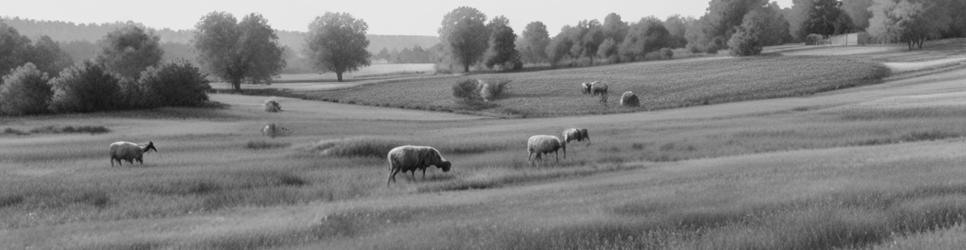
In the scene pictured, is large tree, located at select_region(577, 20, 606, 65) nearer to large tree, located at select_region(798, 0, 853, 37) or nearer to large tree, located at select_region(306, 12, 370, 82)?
large tree, located at select_region(798, 0, 853, 37)

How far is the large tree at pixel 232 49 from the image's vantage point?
91.8 m

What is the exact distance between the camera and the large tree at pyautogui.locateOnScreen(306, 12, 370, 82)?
357ft

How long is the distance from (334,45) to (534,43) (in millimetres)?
59651

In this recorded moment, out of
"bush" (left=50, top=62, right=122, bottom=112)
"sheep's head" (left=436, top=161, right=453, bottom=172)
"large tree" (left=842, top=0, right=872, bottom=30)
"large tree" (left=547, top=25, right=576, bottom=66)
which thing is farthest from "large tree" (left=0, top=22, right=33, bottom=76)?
"large tree" (left=842, top=0, right=872, bottom=30)

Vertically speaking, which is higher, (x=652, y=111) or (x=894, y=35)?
(x=894, y=35)

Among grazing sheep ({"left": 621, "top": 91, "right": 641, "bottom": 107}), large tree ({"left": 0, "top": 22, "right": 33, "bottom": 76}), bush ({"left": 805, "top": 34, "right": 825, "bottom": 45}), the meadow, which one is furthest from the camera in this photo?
bush ({"left": 805, "top": 34, "right": 825, "bottom": 45})

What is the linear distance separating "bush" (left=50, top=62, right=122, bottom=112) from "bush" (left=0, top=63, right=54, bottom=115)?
948mm

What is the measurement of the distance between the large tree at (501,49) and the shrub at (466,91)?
4419cm

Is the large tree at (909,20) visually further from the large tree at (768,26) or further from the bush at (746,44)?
the bush at (746,44)

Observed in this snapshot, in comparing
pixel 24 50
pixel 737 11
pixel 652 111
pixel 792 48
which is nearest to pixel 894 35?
pixel 792 48

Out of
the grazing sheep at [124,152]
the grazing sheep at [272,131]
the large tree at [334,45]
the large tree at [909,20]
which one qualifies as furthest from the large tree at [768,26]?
the grazing sheep at [124,152]

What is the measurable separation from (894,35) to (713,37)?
120 ft

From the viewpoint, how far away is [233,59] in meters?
91.6

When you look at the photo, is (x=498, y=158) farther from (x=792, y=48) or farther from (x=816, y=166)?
(x=792, y=48)
